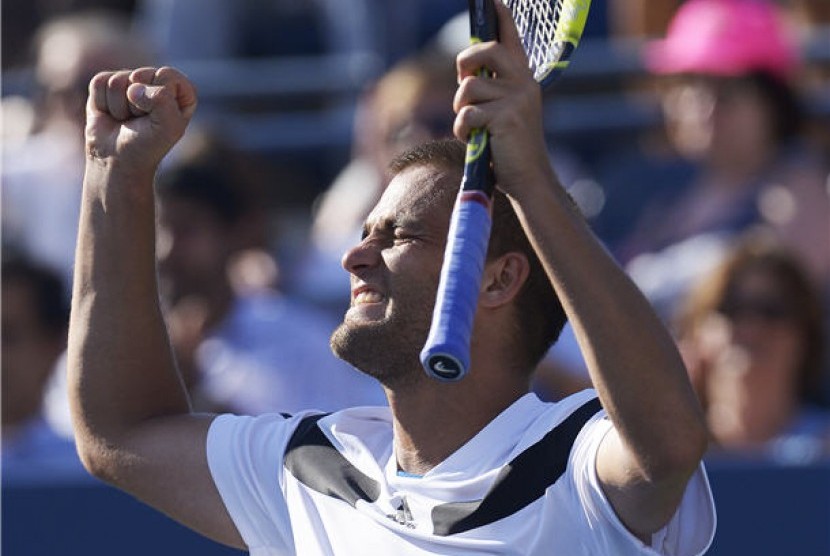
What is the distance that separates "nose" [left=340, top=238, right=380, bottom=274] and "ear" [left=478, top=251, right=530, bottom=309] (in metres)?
0.19

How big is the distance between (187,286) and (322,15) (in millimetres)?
2280

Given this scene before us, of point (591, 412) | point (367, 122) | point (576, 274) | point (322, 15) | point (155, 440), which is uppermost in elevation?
point (322, 15)

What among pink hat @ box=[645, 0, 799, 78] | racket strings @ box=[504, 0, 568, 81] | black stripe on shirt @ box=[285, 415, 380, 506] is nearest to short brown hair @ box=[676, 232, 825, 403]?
pink hat @ box=[645, 0, 799, 78]

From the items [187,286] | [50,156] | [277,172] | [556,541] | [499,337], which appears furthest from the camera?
[277,172]

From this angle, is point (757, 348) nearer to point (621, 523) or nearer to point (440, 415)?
point (440, 415)

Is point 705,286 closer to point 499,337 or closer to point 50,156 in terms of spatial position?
point 499,337

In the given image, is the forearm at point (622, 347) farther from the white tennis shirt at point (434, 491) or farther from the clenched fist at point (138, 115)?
the clenched fist at point (138, 115)

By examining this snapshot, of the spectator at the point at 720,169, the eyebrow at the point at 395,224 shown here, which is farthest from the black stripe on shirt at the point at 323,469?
the spectator at the point at 720,169

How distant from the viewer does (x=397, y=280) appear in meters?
3.01

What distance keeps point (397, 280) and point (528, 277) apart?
234 mm

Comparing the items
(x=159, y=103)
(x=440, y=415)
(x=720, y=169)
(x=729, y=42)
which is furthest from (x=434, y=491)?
(x=729, y=42)

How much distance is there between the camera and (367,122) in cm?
614

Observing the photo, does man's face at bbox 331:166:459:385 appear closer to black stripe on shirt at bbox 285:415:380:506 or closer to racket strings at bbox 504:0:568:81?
black stripe on shirt at bbox 285:415:380:506

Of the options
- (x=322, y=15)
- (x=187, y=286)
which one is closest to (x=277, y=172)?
(x=322, y=15)
